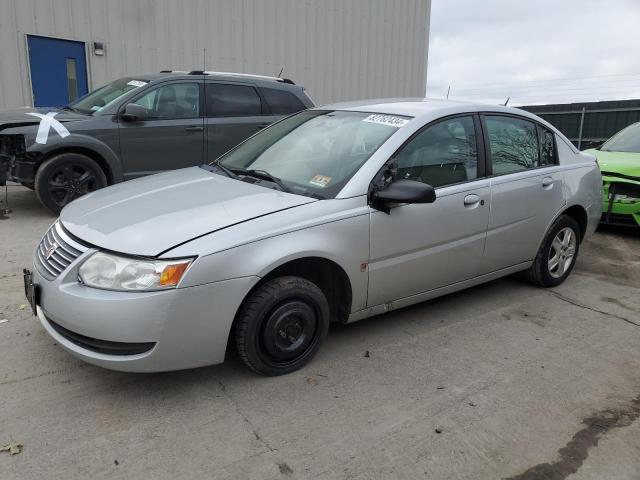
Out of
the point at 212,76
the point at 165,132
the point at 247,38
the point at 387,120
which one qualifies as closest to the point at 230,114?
the point at 212,76

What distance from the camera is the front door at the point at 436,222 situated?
3.44 m

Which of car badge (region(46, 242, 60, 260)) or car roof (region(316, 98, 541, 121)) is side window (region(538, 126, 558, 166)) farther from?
car badge (region(46, 242, 60, 260))

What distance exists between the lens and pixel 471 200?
3.86 metres

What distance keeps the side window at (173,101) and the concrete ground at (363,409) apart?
11.2 ft

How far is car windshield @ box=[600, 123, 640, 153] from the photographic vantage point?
305 inches

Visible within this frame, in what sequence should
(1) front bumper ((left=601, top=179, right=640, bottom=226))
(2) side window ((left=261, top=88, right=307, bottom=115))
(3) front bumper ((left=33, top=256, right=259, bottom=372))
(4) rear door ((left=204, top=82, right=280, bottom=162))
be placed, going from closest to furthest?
(3) front bumper ((left=33, top=256, right=259, bottom=372)) → (1) front bumper ((left=601, top=179, right=640, bottom=226)) → (4) rear door ((left=204, top=82, right=280, bottom=162)) → (2) side window ((left=261, top=88, right=307, bottom=115))

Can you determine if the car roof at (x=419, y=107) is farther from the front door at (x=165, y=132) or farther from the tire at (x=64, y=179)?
the tire at (x=64, y=179)

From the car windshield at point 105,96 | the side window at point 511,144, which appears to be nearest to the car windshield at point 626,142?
the side window at point 511,144

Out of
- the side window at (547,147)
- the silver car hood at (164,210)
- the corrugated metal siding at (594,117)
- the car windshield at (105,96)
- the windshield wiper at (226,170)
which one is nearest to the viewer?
the silver car hood at (164,210)

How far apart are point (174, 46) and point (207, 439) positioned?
9915 millimetres

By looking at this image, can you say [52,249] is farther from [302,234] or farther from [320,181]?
[320,181]

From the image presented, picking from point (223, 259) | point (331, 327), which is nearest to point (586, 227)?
point (331, 327)

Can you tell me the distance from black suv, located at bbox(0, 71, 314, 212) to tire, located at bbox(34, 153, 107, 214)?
0.03 feet

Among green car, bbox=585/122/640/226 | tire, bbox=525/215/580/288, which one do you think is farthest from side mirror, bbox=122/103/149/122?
green car, bbox=585/122/640/226
